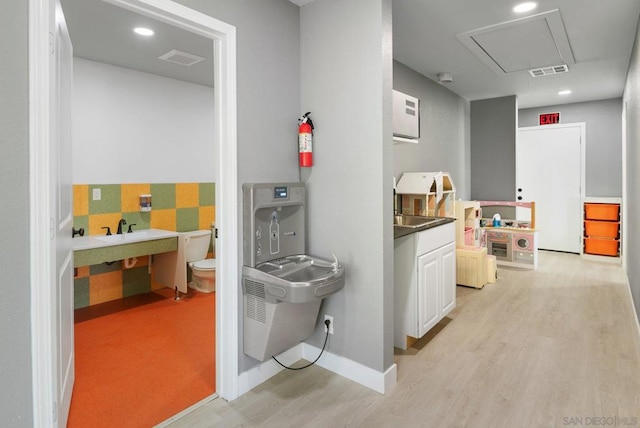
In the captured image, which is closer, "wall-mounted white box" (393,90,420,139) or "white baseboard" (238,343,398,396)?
"white baseboard" (238,343,398,396)

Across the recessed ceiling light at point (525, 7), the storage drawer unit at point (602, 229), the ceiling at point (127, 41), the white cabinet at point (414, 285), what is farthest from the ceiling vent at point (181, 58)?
the storage drawer unit at point (602, 229)

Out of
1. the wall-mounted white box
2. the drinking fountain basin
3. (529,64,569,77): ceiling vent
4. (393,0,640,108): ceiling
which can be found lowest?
the drinking fountain basin

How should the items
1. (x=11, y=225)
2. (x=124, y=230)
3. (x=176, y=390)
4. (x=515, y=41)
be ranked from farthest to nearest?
(x=124, y=230) → (x=515, y=41) → (x=176, y=390) → (x=11, y=225)

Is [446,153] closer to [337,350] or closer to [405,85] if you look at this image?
[405,85]

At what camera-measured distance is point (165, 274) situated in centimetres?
414

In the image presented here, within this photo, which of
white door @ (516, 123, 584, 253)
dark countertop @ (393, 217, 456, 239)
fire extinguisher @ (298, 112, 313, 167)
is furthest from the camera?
white door @ (516, 123, 584, 253)

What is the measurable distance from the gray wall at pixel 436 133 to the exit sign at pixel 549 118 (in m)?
1.69

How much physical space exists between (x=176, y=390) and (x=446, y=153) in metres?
4.13

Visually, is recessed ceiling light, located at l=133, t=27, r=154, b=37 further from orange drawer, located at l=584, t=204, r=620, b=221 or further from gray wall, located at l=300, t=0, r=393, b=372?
orange drawer, located at l=584, t=204, r=620, b=221

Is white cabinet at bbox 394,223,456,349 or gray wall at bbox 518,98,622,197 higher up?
gray wall at bbox 518,98,622,197

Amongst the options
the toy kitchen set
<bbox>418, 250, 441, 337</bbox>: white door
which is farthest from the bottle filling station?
the toy kitchen set

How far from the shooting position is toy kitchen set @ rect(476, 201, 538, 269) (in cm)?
518

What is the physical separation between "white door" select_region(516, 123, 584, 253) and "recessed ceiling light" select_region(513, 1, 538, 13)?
12.4 feet

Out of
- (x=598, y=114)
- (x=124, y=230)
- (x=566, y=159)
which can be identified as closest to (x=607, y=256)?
(x=566, y=159)
